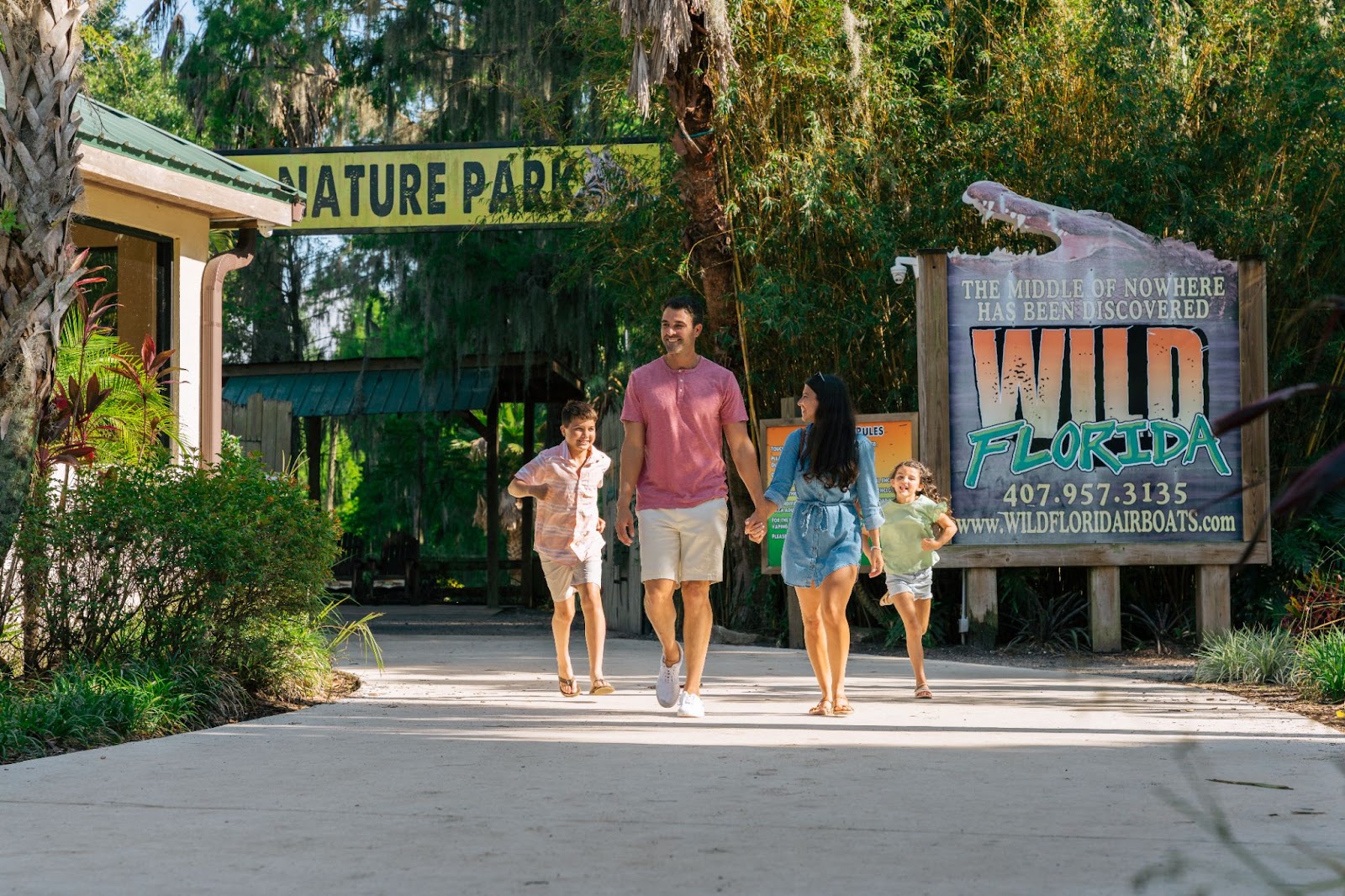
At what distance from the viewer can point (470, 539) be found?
3556 centimetres

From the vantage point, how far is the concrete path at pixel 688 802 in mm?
3572

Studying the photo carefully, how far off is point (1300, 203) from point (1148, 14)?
1900 millimetres

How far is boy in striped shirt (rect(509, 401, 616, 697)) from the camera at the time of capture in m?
7.83

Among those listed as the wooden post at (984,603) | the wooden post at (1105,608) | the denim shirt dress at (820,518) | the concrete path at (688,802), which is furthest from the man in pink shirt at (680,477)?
the wooden post at (1105,608)

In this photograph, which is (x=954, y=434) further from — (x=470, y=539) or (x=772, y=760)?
(x=470, y=539)

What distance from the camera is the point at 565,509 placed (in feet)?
26.0

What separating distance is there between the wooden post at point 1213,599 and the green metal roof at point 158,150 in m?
7.45

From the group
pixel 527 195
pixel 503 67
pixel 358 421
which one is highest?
pixel 503 67

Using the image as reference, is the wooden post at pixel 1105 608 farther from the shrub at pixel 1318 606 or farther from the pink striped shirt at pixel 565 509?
the pink striped shirt at pixel 565 509

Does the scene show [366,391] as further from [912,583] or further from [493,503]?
[912,583]

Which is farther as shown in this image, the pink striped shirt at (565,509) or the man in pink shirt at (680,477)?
the pink striped shirt at (565,509)

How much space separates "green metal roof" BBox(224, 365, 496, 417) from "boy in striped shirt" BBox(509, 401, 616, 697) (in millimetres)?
11963

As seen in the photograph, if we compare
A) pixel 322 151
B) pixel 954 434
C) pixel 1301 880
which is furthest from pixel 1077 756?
pixel 322 151

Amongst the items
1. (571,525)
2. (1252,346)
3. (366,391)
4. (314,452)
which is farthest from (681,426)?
(314,452)
